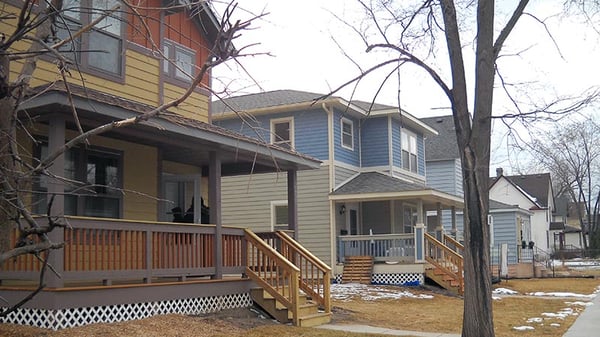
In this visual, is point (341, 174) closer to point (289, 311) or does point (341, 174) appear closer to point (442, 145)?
point (289, 311)

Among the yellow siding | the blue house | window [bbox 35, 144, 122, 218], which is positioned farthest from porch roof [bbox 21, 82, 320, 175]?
the blue house

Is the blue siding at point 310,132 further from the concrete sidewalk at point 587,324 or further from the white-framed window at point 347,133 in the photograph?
the concrete sidewalk at point 587,324

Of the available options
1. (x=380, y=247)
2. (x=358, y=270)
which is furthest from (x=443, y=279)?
(x=358, y=270)

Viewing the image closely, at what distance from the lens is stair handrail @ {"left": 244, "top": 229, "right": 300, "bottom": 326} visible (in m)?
12.1

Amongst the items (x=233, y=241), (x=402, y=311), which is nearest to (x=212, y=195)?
(x=233, y=241)

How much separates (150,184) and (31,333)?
5108 mm

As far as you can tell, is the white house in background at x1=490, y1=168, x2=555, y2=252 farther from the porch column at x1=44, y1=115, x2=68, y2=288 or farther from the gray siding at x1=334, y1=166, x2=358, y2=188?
the porch column at x1=44, y1=115, x2=68, y2=288

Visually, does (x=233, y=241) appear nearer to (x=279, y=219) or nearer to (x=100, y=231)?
(x=100, y=231)

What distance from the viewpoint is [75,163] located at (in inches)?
478

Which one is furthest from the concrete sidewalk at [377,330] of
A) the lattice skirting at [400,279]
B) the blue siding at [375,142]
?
the blue siding at [375,142]

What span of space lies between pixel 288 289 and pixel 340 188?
1055 centimetres

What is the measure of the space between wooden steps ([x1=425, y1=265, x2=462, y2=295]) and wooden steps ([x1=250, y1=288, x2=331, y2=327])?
930 cm

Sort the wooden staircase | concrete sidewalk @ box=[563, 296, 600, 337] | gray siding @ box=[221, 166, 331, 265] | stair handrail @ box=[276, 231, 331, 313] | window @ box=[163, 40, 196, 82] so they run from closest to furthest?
concrete sidewalk @ box=[563, 296, 600, 337] < the wooden staircase < stair handrail @ box=[276, 231, 331, 313] < window @ box=[163, 40, 196, 82] < gray siding @ box=[221, 166, 331, 265]

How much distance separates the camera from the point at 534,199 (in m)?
55.0
